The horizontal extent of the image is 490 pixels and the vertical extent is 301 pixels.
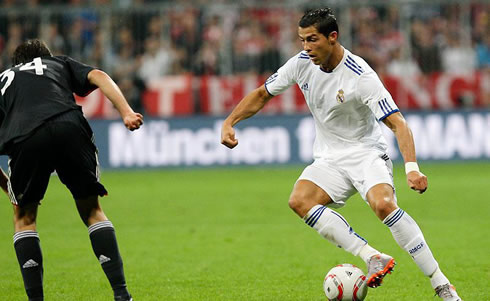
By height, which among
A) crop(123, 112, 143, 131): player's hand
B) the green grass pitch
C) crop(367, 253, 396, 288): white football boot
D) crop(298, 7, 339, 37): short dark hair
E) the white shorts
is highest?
crop(298, 7, 339, 37): short dark hair

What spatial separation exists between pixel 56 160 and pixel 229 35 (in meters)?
13.3

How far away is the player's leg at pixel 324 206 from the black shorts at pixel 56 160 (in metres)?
1.56

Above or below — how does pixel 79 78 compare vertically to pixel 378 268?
above

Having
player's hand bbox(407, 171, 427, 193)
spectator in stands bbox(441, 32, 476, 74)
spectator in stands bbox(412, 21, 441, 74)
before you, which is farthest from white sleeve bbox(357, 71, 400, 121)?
spectator in stands bbox(441, 32, 476, 74)

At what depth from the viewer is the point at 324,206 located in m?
6.70

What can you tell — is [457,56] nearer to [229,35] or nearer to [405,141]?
[229,35]

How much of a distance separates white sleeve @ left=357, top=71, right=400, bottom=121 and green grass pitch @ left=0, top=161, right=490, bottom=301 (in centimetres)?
156

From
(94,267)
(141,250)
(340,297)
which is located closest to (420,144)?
(141,250)

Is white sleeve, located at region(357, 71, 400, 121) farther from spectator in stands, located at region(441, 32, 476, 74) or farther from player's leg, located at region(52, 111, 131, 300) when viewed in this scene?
spectator in stands, located at region(441, 32, 476, 74)

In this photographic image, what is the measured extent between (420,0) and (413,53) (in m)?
1.17

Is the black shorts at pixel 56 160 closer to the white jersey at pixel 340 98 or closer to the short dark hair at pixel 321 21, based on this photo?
the white jersey at pixel 340 98

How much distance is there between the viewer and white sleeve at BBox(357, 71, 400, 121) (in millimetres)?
6291

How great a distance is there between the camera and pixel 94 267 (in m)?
8.59

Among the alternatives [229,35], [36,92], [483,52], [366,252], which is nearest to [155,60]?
[229,35]
